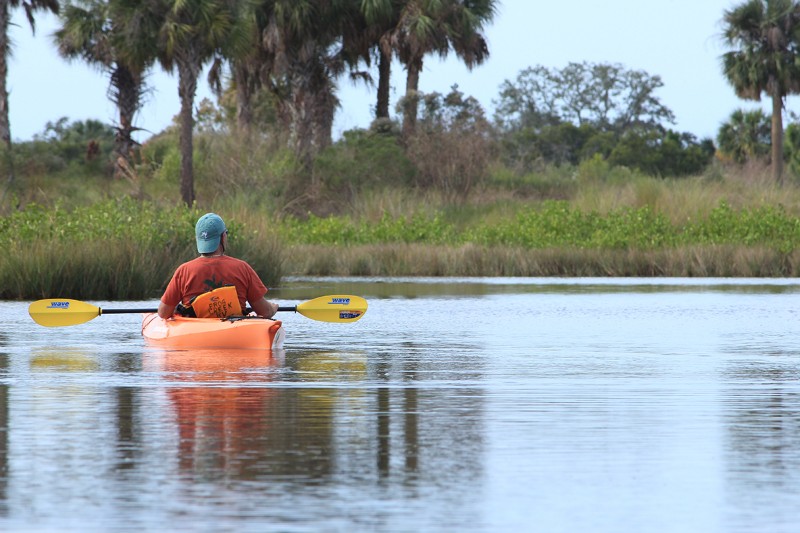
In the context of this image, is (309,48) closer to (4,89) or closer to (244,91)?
(244,91)

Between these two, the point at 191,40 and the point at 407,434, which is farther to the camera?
the point at 191,40

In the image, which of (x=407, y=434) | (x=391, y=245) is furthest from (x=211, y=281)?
(x=391, y=245)

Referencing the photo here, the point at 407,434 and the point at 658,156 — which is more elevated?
the point at 658,156

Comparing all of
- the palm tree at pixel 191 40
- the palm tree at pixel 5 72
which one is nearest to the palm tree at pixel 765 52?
the palm tree at pixel 191 40

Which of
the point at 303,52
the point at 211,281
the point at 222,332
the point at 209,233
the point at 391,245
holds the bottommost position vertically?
the point at 222,332

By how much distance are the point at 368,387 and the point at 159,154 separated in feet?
154

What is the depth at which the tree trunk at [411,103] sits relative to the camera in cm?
5553

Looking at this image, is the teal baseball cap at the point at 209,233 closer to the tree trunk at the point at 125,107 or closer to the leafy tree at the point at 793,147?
the tree trunk at the point at 125,107

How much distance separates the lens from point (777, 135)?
5794cm

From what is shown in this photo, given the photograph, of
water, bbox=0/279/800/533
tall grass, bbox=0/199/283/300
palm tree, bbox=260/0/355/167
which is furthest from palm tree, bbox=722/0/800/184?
water, bbox=0/279/800/533

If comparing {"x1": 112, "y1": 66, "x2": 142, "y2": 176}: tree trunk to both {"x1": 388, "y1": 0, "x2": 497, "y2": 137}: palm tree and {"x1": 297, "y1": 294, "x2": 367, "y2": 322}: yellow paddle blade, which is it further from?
{"x1": 297, "y1": 294, "x2": 367, "y2": 322}: yellow paddle blade

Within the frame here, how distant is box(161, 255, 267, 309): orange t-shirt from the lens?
529 inches

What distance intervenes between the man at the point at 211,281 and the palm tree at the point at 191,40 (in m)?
30.5

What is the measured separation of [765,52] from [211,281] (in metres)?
49.1
